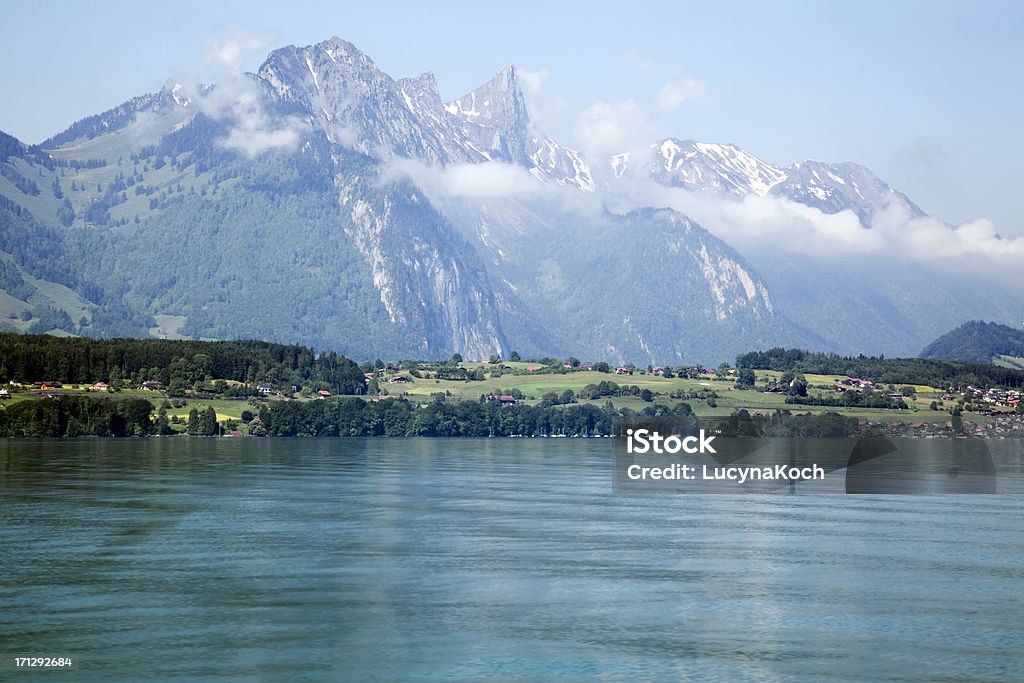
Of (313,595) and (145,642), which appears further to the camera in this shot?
(313,595)

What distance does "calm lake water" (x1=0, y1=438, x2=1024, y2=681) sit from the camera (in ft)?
171

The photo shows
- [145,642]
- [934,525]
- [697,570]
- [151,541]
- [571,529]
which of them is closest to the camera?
[145,642]

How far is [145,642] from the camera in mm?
53656

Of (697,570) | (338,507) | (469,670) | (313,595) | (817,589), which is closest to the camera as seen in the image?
(469,670)

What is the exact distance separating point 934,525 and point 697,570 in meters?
31.0

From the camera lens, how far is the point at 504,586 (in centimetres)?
6744

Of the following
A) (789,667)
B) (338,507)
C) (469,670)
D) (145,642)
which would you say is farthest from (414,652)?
(338,507)

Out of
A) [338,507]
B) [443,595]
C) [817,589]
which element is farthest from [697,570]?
[338,507]

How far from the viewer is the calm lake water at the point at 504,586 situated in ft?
171

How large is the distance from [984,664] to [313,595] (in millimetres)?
29984

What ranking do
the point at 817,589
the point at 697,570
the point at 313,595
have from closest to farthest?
the point at 313,595, the point at 817,589, the point at 697,570

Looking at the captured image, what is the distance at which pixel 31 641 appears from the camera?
53250mm

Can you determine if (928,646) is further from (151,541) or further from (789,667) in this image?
(151,541)

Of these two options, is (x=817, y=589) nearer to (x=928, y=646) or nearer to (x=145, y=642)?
(x=928, y=646)
